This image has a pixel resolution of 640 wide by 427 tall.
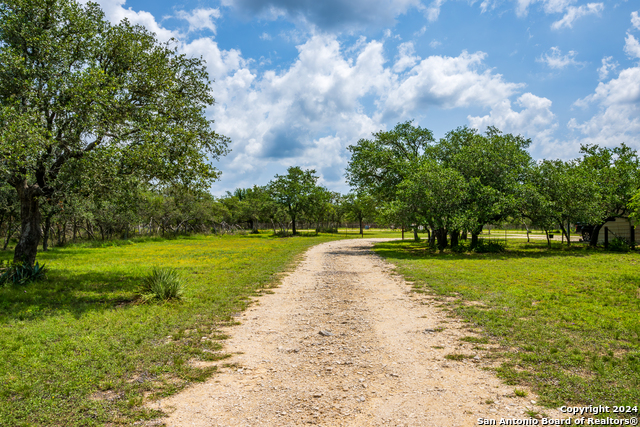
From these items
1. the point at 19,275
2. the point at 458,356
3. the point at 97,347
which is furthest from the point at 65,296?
the point at 458,356

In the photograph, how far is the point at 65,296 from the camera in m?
10.8

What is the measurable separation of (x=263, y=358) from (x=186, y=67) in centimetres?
1391

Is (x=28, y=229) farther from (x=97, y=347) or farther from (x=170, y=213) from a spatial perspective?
(x=170, y=213)

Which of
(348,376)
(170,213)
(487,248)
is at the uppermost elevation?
(170,213)

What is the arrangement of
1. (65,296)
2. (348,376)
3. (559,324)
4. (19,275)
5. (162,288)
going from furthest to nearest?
(19,275), (65,296), (162,288), (559,324), (348,376)

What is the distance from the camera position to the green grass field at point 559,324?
183 inches

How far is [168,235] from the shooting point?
186ft

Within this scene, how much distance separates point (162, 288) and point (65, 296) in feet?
11.5

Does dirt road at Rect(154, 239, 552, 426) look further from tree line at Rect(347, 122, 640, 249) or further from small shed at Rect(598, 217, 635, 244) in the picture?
small shed at Rect(598, 217, 635, 244)

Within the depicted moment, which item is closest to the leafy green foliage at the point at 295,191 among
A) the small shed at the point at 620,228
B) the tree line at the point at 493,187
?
the tree line at the point at 493,187

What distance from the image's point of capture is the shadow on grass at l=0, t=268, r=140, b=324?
8954mm

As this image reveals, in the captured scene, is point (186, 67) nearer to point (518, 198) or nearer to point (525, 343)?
point (525, 343)

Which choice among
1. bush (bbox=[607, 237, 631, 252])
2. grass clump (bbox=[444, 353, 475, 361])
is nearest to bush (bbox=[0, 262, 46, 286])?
grass clump (bbox=[444, 353, 475, 361])

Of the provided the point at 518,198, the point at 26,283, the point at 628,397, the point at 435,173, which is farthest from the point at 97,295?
the point at 518,198
